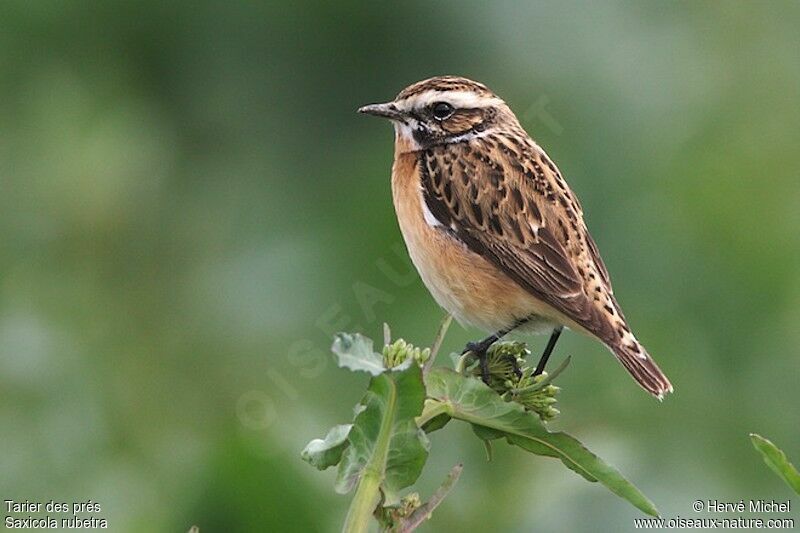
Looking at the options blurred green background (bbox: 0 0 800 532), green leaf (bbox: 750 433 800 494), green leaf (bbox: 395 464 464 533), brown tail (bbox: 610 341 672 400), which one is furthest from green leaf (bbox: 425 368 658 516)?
brown tail (bbox: 610 341 672 400)

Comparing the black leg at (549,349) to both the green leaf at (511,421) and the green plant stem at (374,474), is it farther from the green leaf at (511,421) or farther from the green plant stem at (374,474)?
the green plant stem at (374,474)

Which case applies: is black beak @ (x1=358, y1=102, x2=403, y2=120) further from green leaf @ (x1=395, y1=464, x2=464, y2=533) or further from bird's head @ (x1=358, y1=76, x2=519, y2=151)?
green leaf @ (x1=395, y1=464, x2=464, y2=533)

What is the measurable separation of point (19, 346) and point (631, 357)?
6.12 ft

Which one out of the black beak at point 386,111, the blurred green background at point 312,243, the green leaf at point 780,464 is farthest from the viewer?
the black beak at point 386,111

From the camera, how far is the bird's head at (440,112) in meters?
5.60

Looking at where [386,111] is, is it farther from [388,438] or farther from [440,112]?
[388,438]

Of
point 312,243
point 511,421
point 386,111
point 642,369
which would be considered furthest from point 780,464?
point 312,243

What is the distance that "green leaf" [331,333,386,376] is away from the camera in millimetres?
2982

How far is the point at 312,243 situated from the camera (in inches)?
245

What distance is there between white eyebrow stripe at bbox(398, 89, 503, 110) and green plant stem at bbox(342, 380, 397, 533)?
2.73 meters

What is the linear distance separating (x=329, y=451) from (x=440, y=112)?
2.78m

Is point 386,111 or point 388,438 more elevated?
point 388,438

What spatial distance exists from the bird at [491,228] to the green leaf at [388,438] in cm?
196

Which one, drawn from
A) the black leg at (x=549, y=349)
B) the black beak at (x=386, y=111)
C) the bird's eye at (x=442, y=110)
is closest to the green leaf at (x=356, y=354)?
the black leg at (x=549, y=349)
